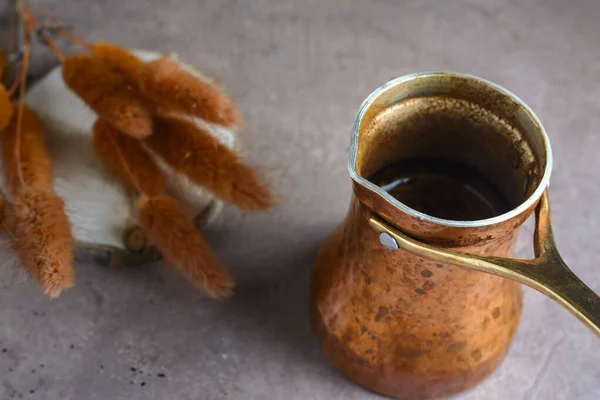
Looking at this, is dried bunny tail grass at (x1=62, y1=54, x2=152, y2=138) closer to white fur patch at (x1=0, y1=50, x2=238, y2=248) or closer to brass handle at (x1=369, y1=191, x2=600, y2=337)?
white fur patch at (x1=0, y1=50, x2=238, y2=248)

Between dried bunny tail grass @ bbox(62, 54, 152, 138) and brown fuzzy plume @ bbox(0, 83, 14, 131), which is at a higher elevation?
dried bunny tail grass @ bbox(62, 54, 152, 138)

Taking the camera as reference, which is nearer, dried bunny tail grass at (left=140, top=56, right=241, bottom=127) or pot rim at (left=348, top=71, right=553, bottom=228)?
pot rim at (left=348, top=71, right=553, bottom=228)

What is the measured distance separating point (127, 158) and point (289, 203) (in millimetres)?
134

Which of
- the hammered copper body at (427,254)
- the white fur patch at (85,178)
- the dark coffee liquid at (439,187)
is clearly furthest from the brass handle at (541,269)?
the white fur patch at (85,178)

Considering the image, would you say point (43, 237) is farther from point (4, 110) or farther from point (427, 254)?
point (427, 254)

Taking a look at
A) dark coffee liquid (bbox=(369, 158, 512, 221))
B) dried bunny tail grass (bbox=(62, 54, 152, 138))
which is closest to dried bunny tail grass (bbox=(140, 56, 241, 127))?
dried bunny tail grass (bbox=(62, 54, 152, 138))

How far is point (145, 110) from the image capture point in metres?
0.49

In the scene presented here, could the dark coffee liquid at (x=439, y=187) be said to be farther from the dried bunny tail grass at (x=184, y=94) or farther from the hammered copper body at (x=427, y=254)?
the dried bunny tail grass at (x=184, y=94)

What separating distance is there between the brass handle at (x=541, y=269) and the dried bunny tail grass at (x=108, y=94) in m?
0.20

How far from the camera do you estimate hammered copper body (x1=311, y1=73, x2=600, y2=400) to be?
35 cm

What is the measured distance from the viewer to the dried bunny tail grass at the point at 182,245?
0.45 m

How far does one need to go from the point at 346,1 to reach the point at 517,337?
0.37m

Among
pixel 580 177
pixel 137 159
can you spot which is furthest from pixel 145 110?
pixel 580 177

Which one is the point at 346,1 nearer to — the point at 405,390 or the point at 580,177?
the point at 580,177
